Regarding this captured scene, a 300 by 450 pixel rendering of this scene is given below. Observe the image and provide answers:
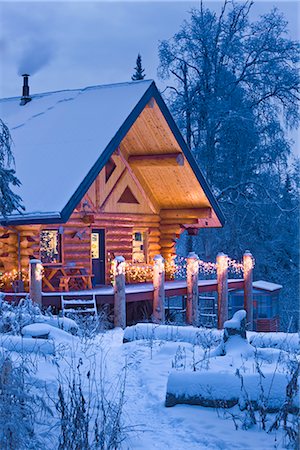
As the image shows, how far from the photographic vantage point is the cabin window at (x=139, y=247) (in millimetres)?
26266

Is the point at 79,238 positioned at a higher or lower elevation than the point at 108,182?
lower

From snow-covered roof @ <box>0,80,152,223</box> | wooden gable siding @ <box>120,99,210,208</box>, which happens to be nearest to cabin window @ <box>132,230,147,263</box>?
wooden gable siding @ <box>120,99,210,208</box>

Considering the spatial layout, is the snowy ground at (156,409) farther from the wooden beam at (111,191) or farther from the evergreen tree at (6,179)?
the wooden beam at (111,191)

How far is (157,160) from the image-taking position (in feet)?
78.6

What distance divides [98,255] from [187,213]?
3521 millimetres

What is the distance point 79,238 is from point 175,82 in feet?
43.4

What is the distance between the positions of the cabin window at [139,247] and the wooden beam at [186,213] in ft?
3.39

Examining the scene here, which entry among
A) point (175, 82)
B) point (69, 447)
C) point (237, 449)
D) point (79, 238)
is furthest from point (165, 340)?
point (175, 82)

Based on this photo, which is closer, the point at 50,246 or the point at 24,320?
the point at 24,320

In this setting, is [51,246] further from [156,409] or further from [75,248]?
[156,409]

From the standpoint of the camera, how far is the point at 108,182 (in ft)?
79.2

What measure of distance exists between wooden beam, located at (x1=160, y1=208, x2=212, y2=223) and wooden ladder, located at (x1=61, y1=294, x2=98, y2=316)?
20.7 ft

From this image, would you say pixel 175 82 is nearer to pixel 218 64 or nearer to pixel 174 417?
pixel 218 64

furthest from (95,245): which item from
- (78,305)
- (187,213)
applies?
(78,305)
